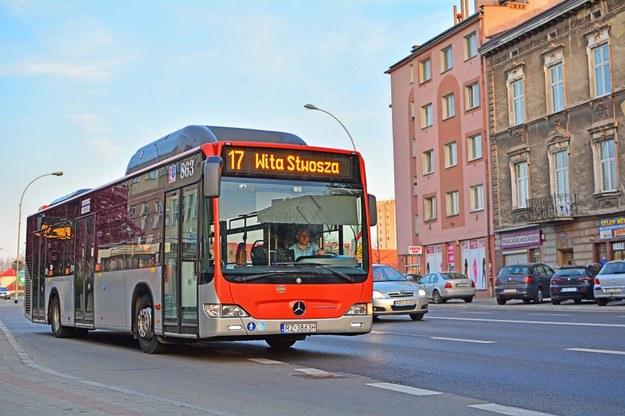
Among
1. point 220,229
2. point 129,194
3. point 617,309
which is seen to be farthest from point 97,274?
point 617,309

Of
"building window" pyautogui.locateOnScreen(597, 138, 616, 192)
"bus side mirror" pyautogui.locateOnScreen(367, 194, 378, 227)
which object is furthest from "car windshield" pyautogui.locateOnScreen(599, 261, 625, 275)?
"bus side mirror" pyautogui.locateOnScreen(367, 194, 378, 227)

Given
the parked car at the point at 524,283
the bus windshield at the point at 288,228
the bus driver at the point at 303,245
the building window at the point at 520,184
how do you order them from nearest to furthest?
1. the bus windshield at the point at 288,228
2. the bus driver at the point at 303,245
3. the parked car at the point at 524,283
4. the building window at the point at 520,184

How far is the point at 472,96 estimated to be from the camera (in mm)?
52031

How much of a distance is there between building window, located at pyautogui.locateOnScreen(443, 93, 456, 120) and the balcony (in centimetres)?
1111

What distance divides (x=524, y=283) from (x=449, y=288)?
6293 millimetres

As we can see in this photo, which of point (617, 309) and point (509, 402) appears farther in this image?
point (617, 309)

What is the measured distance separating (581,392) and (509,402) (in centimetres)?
99

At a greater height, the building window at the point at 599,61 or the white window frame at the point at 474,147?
the building window at the point at 599,61

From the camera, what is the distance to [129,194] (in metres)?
15.9

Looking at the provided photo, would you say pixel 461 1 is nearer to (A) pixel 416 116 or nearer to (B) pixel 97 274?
(A) pixel 416 116

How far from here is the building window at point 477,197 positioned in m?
50.9

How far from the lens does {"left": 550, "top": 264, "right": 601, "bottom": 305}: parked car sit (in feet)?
107

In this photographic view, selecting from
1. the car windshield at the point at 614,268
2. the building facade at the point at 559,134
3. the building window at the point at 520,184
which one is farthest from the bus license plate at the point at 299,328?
the building window at the point at 520,184

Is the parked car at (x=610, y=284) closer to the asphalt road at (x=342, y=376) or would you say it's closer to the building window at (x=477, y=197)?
the asphalt road at (x=342, y=376)
